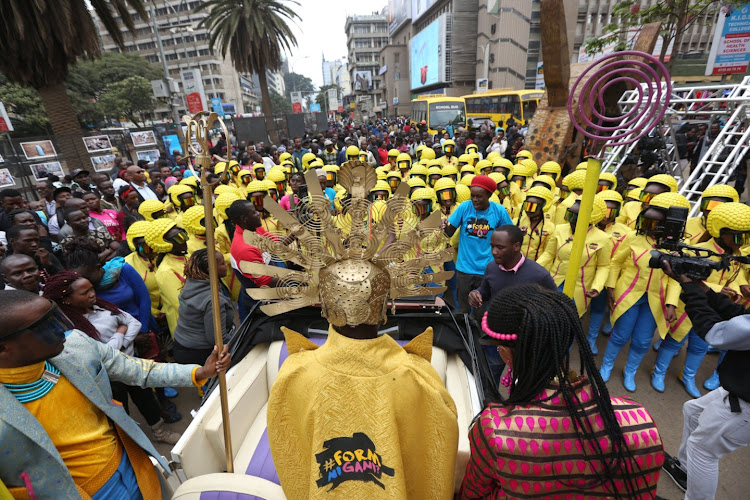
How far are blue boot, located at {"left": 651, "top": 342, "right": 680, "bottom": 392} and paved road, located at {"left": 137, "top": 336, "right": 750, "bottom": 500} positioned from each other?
77 mm

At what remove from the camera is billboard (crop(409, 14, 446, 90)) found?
39.3m

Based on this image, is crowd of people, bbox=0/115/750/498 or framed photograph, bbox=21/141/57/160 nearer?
crowd of people, bbox=0/115/750/498

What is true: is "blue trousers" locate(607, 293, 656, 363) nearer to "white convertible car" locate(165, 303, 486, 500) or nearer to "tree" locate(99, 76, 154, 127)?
"white convertible car" locate(165, 303, 486, 500)

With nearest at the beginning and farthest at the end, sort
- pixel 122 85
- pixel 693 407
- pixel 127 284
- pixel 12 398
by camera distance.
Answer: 1. pixel 12 398
2. pixel 693 407
3. pixel 127 284
4. pixel 122 85

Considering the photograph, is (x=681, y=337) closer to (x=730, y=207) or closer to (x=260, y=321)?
(x=730, y=207)

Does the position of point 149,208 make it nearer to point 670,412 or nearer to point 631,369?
point 631,369

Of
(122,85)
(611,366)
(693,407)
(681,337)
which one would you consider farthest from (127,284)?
(122,85)

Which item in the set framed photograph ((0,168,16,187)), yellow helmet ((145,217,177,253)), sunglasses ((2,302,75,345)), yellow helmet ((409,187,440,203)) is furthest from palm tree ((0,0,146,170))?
sunglasses ((2,302,75,345))

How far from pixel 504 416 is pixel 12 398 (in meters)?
1.98

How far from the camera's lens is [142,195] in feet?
21.7

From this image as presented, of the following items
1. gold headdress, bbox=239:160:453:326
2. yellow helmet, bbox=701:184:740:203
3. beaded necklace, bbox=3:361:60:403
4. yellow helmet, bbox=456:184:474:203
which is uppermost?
gold headdress, bbox=239:160:453:326

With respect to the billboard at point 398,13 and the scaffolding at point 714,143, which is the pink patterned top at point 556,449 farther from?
the billboard at point 398,13

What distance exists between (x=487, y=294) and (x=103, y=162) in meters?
12.9

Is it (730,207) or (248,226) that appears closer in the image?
(730,207)
